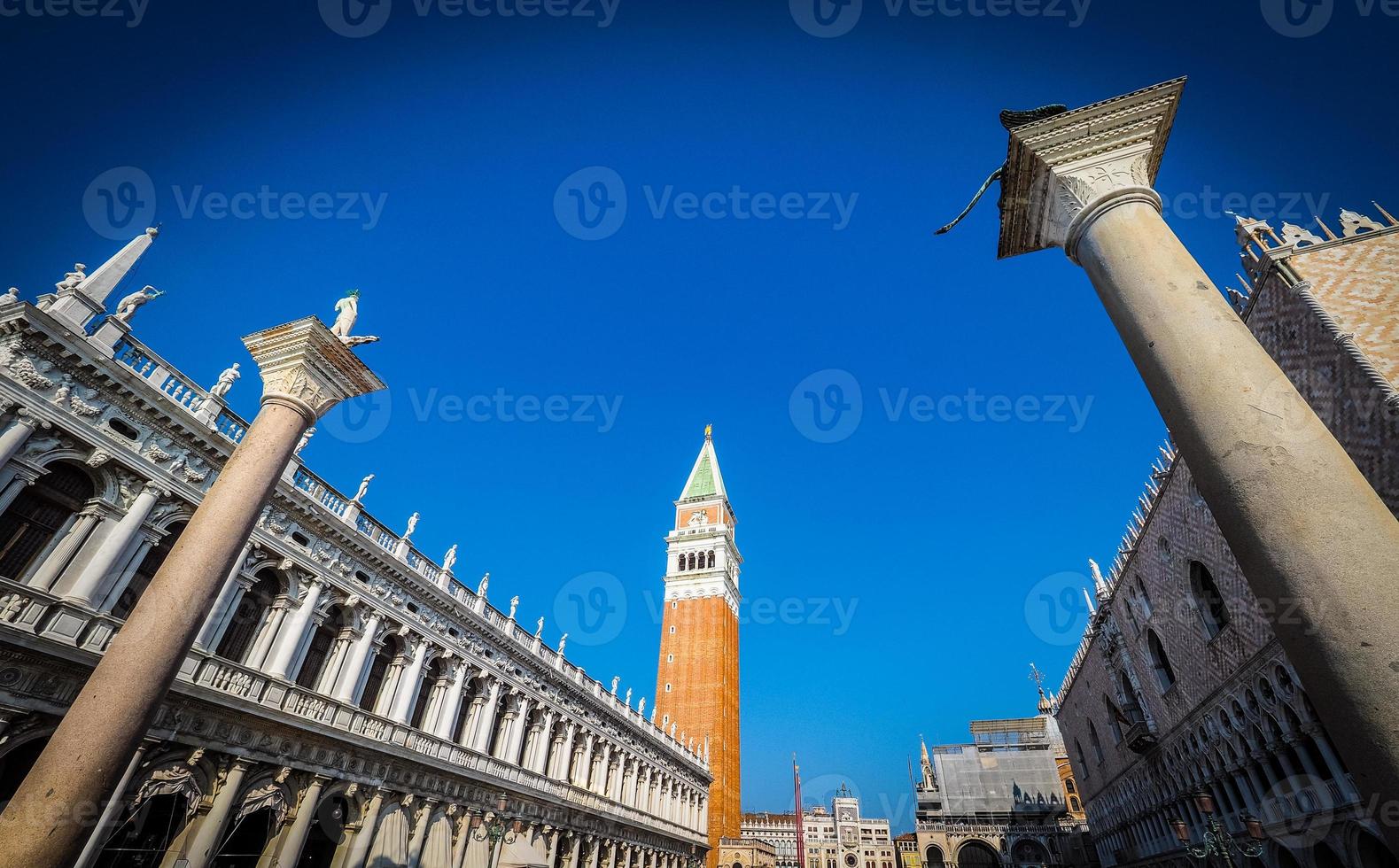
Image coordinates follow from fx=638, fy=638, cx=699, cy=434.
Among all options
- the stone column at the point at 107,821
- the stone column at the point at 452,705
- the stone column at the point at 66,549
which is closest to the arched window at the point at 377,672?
the stone column at the point at 452,705

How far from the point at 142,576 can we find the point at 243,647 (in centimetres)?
300

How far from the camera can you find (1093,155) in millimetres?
6070

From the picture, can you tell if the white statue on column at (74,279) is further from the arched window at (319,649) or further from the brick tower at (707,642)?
the brick tower at (707,642)

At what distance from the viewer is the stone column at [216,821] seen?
1303 cm

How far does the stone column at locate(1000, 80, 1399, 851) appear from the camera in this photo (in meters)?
3.45

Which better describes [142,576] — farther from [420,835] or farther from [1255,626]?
[1255,626]

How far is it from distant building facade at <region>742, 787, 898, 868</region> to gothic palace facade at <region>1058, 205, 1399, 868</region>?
4931cm

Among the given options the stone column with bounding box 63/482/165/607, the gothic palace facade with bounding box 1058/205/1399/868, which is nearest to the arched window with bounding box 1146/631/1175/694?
the gothic palace facade with bounding box 1058/205/1399/868

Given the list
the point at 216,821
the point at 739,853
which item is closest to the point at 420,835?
the point at 216,821

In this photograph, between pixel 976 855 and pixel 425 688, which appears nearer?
pixel 425 688

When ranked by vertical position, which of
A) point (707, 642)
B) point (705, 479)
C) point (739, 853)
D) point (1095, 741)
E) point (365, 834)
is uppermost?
point (705, 479)

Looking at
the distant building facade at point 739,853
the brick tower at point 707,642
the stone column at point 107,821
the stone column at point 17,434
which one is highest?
the brick tower at point 707,642

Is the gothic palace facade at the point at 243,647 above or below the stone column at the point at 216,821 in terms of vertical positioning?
above

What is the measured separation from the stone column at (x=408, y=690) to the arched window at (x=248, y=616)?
5.11 metres
